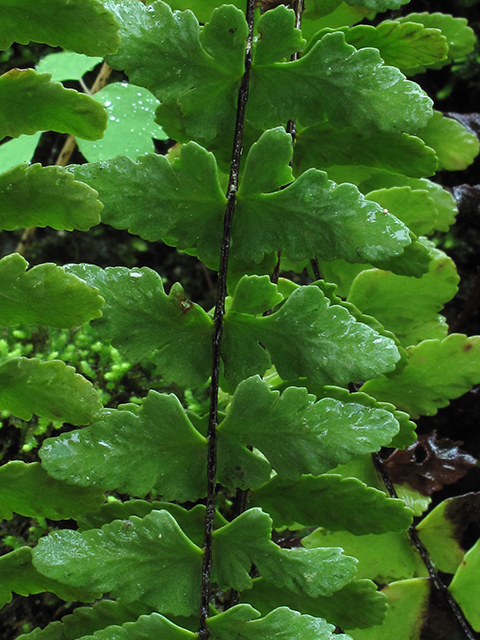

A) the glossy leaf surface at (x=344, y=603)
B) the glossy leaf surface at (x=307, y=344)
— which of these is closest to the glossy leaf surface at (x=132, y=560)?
the glossy leaf surface at (x=344, y=603)

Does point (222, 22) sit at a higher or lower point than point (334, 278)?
higher

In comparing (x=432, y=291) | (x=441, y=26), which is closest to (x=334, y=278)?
(x=432, y=291)

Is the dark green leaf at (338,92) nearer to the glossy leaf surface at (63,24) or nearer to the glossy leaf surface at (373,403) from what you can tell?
the glossy leaf surface at (63,24)

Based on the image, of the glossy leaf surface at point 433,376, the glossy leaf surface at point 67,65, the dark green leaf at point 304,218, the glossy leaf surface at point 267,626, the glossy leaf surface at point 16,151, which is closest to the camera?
the glossy leaf surface at point 267,626

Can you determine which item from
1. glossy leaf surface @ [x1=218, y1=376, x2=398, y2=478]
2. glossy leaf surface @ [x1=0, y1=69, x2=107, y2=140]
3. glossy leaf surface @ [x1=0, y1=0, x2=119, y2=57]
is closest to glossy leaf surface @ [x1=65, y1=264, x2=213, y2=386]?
glossy leaf surface @ [x1=218, y1=376, x2=398, y2=478]

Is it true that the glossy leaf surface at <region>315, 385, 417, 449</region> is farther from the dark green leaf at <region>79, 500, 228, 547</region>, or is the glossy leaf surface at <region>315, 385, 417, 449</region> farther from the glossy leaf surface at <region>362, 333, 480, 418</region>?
the dark green leaf at <region>79, 500, 228, 547</region>

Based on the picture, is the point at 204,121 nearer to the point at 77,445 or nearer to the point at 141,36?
the point at 141,36

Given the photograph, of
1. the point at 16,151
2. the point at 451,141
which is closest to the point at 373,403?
the point at 451,141
